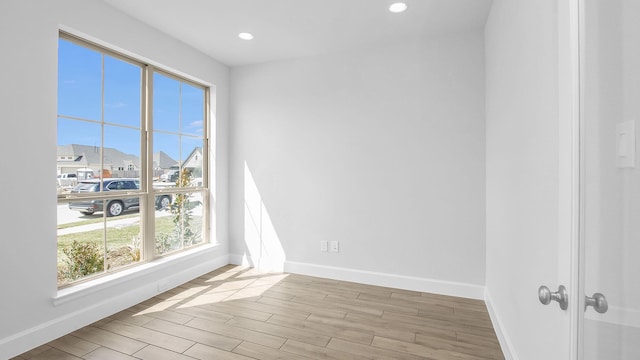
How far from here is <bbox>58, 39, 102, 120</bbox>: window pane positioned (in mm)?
2451

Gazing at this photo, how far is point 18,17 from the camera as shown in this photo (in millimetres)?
2064

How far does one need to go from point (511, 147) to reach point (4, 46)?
3.48 metres

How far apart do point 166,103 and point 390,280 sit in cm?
329

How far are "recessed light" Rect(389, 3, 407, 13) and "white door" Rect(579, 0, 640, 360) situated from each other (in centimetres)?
209

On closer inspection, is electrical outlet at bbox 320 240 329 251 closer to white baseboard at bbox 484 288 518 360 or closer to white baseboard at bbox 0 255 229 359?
white baseboard at bbox 0 255 229 359

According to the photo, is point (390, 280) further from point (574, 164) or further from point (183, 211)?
point (574, 164)

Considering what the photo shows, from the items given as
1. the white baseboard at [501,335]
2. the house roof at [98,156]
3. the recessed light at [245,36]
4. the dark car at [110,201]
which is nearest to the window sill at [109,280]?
the dark car at [110,201]

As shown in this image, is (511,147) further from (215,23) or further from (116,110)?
(116,110)

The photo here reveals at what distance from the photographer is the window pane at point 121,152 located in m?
2.80

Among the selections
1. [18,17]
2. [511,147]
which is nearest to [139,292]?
[18,17]

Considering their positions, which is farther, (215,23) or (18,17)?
(215,23)

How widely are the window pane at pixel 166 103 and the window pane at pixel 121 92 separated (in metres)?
0.20

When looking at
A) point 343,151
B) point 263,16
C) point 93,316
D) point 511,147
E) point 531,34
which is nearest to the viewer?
point 531,34

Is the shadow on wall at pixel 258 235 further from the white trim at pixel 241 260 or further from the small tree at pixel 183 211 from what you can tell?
the small tree at pixel 183 211
